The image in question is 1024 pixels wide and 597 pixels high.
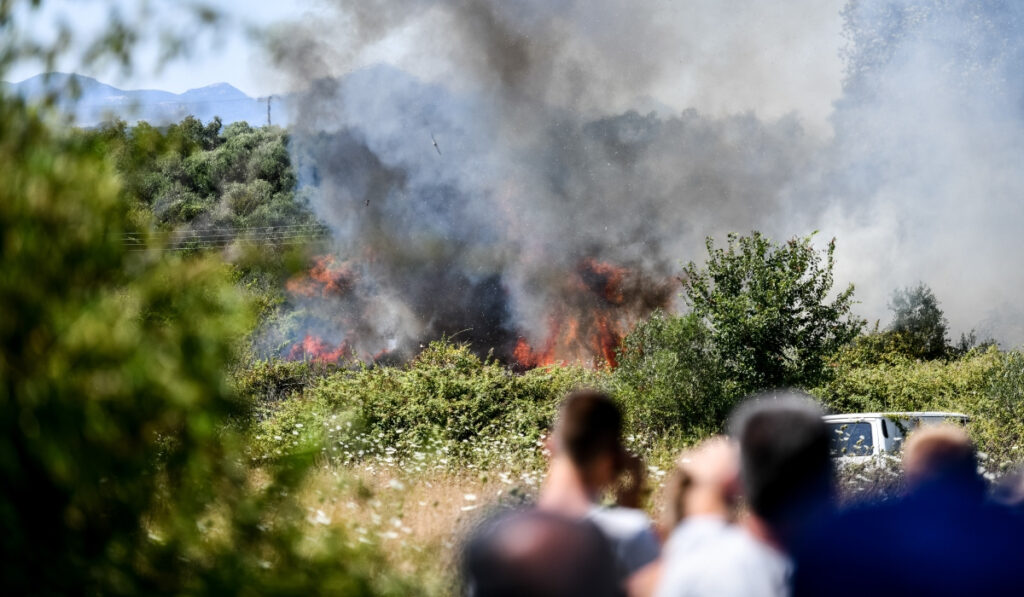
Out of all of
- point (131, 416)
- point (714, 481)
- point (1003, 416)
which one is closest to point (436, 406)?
point (1003, 416)

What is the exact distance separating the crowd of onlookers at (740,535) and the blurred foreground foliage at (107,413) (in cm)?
100

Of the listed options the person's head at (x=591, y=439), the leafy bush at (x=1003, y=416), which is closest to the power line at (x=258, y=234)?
the leafy bush at (x=1003, y=416)

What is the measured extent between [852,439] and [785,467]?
10014 mm

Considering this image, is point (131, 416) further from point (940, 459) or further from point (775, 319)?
point (775, 319)

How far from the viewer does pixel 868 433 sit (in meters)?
11.6

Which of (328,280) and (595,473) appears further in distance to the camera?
(328,280)

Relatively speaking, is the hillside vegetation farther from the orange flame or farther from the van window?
the orange flame

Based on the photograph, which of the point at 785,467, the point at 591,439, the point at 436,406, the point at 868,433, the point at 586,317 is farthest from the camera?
the point at 586,317

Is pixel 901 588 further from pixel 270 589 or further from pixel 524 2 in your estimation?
pixel 524 2

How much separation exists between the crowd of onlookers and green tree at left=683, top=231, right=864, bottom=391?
41.4 feet

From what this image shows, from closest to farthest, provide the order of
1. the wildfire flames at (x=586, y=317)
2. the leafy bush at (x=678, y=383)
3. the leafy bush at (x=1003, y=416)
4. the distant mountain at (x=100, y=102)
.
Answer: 1. the distant mountain at (x=100, y=102)
2. the leafy bush at (x=1003, y=416)
3. the leafy bush at (x=678, y=383)
4. the wildfire flames at (x=586, y=317)

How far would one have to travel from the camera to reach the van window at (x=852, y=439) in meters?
11.1

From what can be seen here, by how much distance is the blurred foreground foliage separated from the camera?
273 centimetres

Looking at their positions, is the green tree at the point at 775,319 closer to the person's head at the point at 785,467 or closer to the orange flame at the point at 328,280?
the person's head at the point at 785,467
